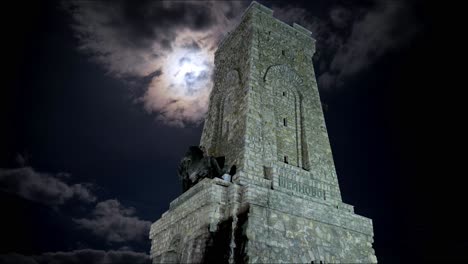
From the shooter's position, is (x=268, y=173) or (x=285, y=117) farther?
(x=285, y=117)

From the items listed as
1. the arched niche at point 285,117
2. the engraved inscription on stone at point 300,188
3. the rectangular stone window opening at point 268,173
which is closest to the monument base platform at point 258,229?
the engraved inscription on stone at point 300,188

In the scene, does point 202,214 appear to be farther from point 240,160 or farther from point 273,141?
point 273,141

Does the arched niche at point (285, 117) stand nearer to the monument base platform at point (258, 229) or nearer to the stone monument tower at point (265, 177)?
the stone monument tower at point (265, 177)

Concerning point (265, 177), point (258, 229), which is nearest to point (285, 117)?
point (265, 177)

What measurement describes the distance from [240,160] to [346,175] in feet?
78.6

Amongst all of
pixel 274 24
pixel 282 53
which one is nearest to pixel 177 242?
pixel 282 53

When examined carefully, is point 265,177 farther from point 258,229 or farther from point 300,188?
point 258,229

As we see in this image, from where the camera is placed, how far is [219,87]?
17047 mm

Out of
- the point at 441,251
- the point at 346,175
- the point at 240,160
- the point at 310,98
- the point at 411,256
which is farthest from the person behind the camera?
the point at 346,175

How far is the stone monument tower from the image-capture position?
10.7 m

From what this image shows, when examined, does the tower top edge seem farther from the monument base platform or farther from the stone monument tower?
the monument base platform

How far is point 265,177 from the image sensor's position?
1224cm

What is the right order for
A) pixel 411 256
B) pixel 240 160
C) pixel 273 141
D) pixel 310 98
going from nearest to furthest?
pixel 240 160 → pixel 273 141 → pixel 310 98 → pixel 411 256

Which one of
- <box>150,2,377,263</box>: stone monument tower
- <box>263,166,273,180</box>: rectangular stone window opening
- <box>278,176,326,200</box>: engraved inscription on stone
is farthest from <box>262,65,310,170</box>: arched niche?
<box>278,176,326,200</box>: engraved inscription on stone
